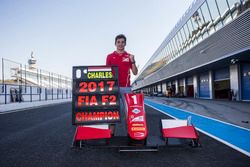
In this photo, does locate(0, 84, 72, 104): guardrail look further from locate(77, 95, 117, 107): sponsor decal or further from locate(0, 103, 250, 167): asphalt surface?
locate(77, 95, 117, 107): sponsor decal

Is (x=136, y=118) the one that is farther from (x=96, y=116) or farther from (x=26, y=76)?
(x=26, y=76)

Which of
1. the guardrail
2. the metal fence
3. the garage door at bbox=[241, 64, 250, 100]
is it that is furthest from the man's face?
the garage door at bbox=[241, 64, 250, 100]

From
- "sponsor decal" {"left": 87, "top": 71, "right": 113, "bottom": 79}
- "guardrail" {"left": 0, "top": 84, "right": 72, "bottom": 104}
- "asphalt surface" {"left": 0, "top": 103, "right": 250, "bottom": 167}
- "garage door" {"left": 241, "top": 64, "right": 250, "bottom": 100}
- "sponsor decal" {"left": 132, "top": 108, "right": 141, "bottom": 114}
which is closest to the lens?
"asphalt surface" {"left": 0, "top": 103, "right": 250, "bottom": 167}

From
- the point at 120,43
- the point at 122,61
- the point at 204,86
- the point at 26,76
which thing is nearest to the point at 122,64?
the point at 122,61

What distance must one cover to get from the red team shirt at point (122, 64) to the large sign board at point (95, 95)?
0.95 ft

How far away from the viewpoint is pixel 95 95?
3369 millimetres

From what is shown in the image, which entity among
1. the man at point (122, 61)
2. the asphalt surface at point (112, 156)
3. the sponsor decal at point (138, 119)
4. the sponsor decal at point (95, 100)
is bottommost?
the asphalt surface at point (112, 156)

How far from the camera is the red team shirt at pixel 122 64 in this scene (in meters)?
3.71

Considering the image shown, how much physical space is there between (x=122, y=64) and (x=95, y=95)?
0.84 m

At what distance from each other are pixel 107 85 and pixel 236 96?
56.4ft

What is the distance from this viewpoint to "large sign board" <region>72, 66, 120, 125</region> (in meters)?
3.30

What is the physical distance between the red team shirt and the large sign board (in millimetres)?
290

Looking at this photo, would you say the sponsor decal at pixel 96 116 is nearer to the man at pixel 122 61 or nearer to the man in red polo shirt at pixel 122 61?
the man at pixel 122 61

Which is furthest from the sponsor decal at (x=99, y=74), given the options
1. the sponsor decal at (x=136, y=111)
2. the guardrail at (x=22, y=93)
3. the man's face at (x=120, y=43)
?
the guardrail at (x=22, y=93)
